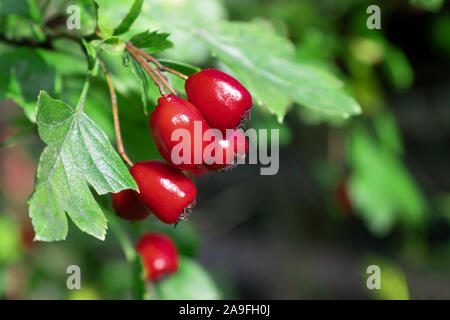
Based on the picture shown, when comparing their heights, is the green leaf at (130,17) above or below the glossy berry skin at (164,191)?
above

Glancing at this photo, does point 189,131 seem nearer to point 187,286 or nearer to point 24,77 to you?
point 24,77

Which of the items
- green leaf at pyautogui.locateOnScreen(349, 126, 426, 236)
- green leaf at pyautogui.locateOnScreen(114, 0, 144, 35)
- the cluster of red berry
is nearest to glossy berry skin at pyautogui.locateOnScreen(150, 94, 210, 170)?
the cluster of red berry

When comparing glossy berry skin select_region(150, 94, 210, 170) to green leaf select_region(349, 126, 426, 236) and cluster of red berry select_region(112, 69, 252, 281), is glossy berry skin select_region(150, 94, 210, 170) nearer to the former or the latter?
cluster of red berry select_region(112, 69, 252, 281)

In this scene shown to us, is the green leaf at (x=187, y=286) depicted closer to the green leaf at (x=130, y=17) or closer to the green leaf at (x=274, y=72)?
the green leaf at (x=274, y=72)

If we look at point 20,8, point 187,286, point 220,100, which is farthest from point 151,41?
point 187,286

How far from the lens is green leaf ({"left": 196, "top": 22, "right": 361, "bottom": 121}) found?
0.83 m

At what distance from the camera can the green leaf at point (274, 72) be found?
835 mm

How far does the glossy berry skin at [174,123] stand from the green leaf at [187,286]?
1.59ft

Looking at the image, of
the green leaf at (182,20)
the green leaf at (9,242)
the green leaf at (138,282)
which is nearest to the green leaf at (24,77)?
the green leaf at (182,20)

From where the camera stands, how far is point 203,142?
1.95ft

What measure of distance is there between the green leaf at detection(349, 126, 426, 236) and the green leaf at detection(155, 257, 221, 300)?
72 centimetres
